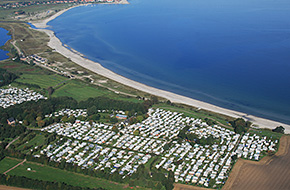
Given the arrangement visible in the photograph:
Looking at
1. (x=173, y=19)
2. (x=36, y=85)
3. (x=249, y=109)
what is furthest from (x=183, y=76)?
(x=173, y=19)

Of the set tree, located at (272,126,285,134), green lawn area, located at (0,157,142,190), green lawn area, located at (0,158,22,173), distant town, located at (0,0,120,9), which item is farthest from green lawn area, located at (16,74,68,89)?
distant town, located at (0,0,120,9)

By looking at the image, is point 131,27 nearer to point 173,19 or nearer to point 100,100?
point 173,19

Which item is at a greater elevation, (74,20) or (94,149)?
(74,20)

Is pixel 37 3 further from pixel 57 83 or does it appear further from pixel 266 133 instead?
pixel 266 133

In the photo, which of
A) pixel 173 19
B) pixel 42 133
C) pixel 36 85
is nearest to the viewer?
pixel 42 133

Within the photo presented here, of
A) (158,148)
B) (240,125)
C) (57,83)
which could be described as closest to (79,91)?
(57,83)

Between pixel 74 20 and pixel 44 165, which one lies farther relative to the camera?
pixel 74 20

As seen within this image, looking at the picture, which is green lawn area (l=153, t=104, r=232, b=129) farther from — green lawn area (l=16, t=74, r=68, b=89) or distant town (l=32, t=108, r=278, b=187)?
green lawn area (l=16, t=74, r=68, b=89)

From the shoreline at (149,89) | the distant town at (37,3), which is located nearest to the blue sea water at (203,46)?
the shoreline at (149,89)
